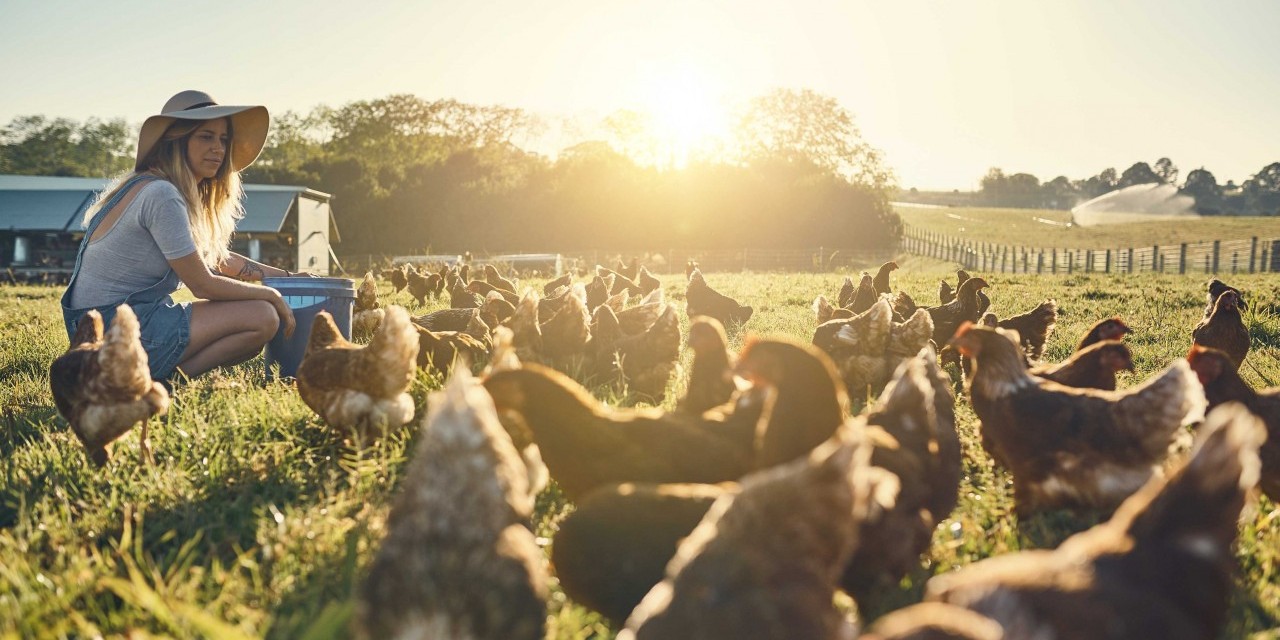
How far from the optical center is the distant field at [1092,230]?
2095 inches

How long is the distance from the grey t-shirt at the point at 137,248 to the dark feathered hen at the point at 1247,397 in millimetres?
6338

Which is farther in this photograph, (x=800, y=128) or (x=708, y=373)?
(x=800, y=128)

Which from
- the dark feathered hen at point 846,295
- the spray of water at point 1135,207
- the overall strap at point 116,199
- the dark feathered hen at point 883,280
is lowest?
the dark feathered hen at point 846,295

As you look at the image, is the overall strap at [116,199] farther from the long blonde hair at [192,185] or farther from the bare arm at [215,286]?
the bare arm at [215,286]

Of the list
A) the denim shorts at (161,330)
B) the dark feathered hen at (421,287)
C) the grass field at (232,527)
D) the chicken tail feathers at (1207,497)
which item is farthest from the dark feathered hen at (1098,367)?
the dark feathered hen at (421,287)

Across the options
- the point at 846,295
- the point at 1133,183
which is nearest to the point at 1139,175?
the point at 1133,183

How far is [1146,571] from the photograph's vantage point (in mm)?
2105

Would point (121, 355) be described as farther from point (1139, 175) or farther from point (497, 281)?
point (1139, 175)

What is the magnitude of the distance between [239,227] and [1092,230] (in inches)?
2329

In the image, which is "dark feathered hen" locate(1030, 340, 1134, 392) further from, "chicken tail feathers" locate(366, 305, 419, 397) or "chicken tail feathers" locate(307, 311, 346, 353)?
"chicken tail feathers" locate(307, 311, 346, 353)

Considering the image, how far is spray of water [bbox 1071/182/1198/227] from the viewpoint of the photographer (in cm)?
7419

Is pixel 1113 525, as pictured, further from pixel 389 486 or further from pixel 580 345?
pixel 580 345

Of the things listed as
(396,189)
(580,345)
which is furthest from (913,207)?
(580,345)

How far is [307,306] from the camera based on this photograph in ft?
21.5
